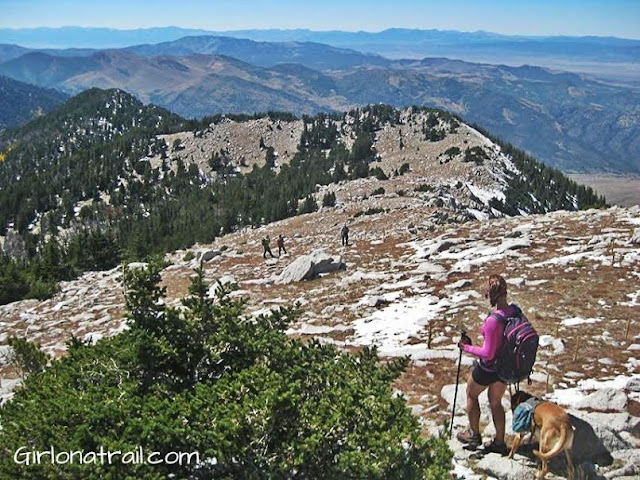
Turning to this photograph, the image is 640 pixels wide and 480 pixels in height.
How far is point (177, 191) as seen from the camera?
447ft

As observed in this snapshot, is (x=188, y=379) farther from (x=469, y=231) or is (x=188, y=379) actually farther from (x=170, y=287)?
(x=469, y=231)

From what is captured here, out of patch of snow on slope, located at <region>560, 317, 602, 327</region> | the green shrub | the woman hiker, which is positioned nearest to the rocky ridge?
patch of snow on slope, located at <region>560, 317, 602, 327</region>

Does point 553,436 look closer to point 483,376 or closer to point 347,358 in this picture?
point 483,376

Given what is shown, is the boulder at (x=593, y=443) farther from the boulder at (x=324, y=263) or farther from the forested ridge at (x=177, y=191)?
the forested ridge at (x=177, y=191)

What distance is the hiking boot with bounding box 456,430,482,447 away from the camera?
826 cm

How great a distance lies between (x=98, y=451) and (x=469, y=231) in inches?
1028

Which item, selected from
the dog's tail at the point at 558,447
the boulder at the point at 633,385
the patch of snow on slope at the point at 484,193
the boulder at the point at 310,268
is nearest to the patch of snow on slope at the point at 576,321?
the boulder at the point at 633,385

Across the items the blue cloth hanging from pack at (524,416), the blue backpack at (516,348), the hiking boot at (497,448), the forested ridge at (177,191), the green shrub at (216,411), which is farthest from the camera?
the forested ridge at (177,191)

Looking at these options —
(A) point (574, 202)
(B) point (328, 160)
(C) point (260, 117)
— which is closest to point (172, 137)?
(C) point (260, 117)

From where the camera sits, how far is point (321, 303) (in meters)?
19.5

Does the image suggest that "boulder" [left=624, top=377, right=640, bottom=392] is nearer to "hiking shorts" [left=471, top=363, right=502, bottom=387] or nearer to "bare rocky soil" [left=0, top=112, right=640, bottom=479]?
"bare rocky soil" [left=0, top=112, right=640, bottom=479]

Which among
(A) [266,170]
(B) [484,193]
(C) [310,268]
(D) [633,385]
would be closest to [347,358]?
(D) [633,385]

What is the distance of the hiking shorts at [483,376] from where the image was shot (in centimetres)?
796

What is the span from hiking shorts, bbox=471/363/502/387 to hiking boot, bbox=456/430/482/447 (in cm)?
88
